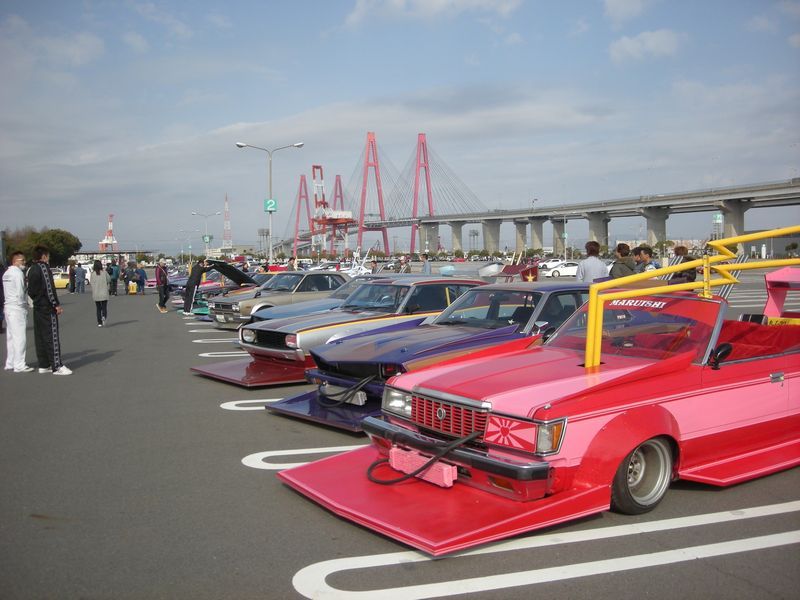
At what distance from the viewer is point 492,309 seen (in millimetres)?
7227

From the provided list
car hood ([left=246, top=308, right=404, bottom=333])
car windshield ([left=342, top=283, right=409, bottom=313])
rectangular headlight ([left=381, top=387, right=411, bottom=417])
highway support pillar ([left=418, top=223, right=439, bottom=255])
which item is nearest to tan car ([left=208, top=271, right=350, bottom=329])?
car windshield ([left=342, top=283, right=409, bottom=313])

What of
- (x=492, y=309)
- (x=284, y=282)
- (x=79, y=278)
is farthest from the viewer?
(x=79, y=278)

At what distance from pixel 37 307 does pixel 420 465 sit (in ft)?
26.4

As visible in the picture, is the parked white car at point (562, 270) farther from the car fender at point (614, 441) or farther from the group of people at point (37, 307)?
the car fender at point (614, 441)

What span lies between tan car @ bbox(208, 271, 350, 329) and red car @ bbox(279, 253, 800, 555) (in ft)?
33.7

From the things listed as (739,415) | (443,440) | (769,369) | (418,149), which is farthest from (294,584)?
(418,149)

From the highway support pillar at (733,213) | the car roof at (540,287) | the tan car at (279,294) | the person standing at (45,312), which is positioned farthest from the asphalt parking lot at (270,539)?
the highway support pillar at (733,213)

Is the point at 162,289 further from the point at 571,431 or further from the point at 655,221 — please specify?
the point at 655,221

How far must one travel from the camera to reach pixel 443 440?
4293 millimetres

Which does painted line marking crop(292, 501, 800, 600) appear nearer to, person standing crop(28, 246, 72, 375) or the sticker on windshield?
the sticker on windshield

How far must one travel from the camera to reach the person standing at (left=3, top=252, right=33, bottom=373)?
10031 mm

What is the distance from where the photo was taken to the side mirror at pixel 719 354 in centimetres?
454

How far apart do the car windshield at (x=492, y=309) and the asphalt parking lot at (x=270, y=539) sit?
6.18ft

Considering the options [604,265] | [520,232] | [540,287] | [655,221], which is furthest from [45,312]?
[520,232]
